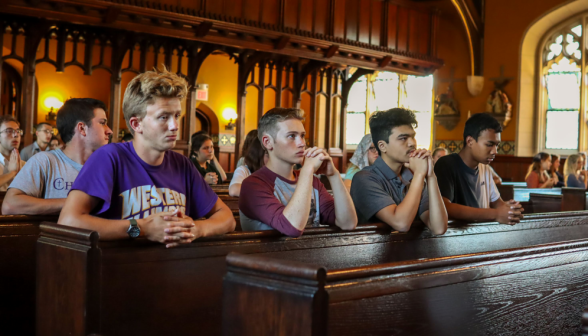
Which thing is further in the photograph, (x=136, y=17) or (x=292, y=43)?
(x=292, y=43)

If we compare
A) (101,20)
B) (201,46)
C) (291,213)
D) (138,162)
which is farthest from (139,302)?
(201,46)

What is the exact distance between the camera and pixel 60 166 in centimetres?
323

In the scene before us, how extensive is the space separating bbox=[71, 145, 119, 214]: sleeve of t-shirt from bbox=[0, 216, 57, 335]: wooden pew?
2.01ft

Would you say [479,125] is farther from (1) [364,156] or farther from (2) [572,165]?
(2) [572,165]

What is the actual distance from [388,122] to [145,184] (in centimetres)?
147

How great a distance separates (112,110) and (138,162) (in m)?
6.65

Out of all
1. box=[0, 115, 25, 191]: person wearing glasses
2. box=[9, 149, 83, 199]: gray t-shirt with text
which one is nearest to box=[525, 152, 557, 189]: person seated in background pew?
box=[0, 115, 25, 191]: person wearing glasses

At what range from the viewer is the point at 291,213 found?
8.49 ft

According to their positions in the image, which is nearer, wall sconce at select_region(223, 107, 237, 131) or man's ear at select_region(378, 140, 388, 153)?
man's ear at select_region(378, 140, 388, 153)

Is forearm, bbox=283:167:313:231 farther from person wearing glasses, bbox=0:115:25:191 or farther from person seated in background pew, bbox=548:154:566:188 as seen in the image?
person seated in background pew, bbox=548:154:566:188

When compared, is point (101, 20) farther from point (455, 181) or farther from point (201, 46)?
point (455, 181)

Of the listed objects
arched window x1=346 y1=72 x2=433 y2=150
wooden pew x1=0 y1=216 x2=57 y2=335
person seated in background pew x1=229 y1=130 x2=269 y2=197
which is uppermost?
arched window x1=346 y1=72 x2=433 y2=150

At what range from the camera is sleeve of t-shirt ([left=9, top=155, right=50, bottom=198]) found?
3080mm

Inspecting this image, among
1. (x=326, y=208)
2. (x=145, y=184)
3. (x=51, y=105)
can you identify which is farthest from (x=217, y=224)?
(x=51, y=105)
